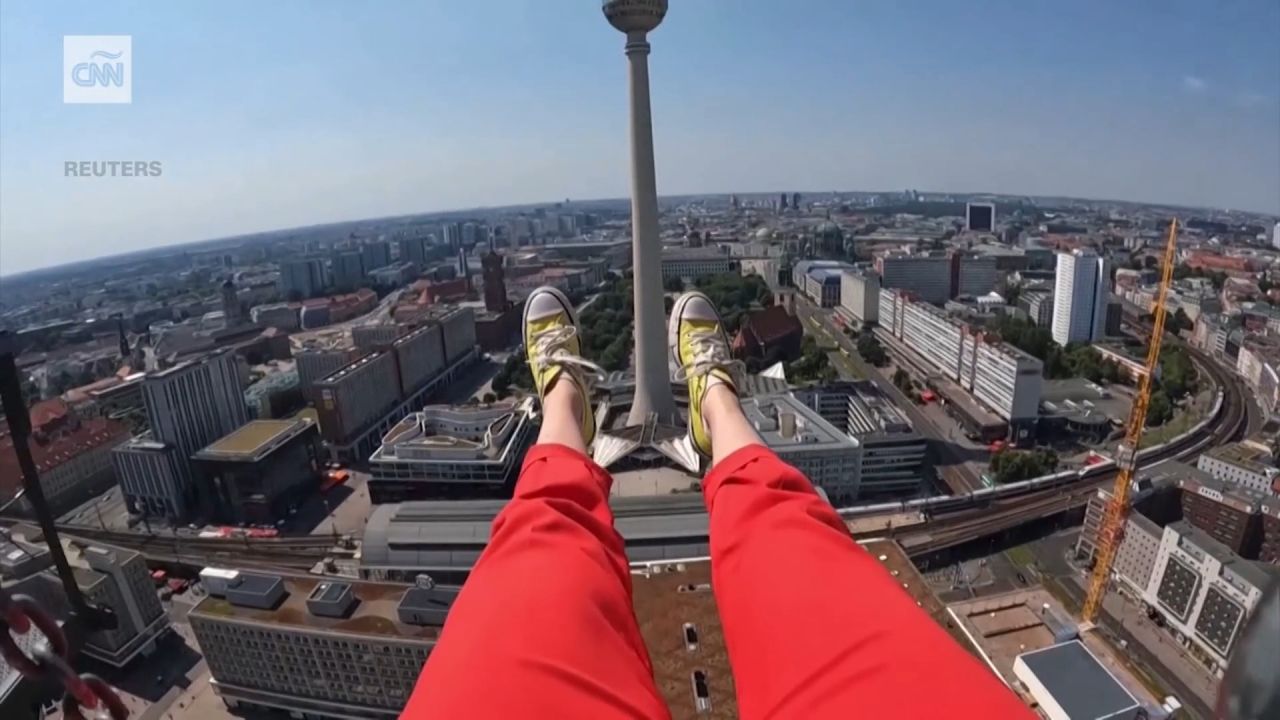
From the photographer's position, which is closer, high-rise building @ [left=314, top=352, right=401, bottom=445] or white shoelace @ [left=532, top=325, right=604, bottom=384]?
white shoelace @ [left=532, top=325, right=604, bottom=384]

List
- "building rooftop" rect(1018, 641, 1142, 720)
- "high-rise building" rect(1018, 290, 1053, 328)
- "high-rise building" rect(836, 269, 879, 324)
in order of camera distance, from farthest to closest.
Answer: "high-rise building" rect(836, 269, 879, 324), "high-rise building" rect(1018, 290, 1053, 328), "building rooftop" rect(1018, 641, 1142, 720)

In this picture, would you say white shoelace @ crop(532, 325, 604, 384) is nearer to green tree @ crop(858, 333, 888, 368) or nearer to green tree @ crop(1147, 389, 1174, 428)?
green tree @ crop(1147, 389, 1174, 428)

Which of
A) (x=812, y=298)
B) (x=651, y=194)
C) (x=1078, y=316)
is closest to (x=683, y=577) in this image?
(x=651, y=194)

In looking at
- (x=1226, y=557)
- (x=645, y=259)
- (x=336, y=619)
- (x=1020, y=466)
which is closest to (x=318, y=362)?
(x=645, y=259)

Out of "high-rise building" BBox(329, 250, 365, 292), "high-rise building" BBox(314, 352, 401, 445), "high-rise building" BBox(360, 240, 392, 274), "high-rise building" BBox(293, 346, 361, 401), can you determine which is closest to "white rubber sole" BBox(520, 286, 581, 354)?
"high-rise building" BBox(314, 352, 401, 445)

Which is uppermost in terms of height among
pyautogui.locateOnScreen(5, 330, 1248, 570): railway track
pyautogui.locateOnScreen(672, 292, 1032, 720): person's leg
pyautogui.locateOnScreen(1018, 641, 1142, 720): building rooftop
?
pyautogui.locateOnScreen(672, 292, 1032, 720): person's leg

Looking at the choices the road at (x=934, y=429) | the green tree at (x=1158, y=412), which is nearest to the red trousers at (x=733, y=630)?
the road at (x=934, y=429)

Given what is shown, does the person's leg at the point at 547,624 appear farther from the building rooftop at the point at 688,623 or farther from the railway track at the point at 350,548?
the railway track at the point at 350,548
